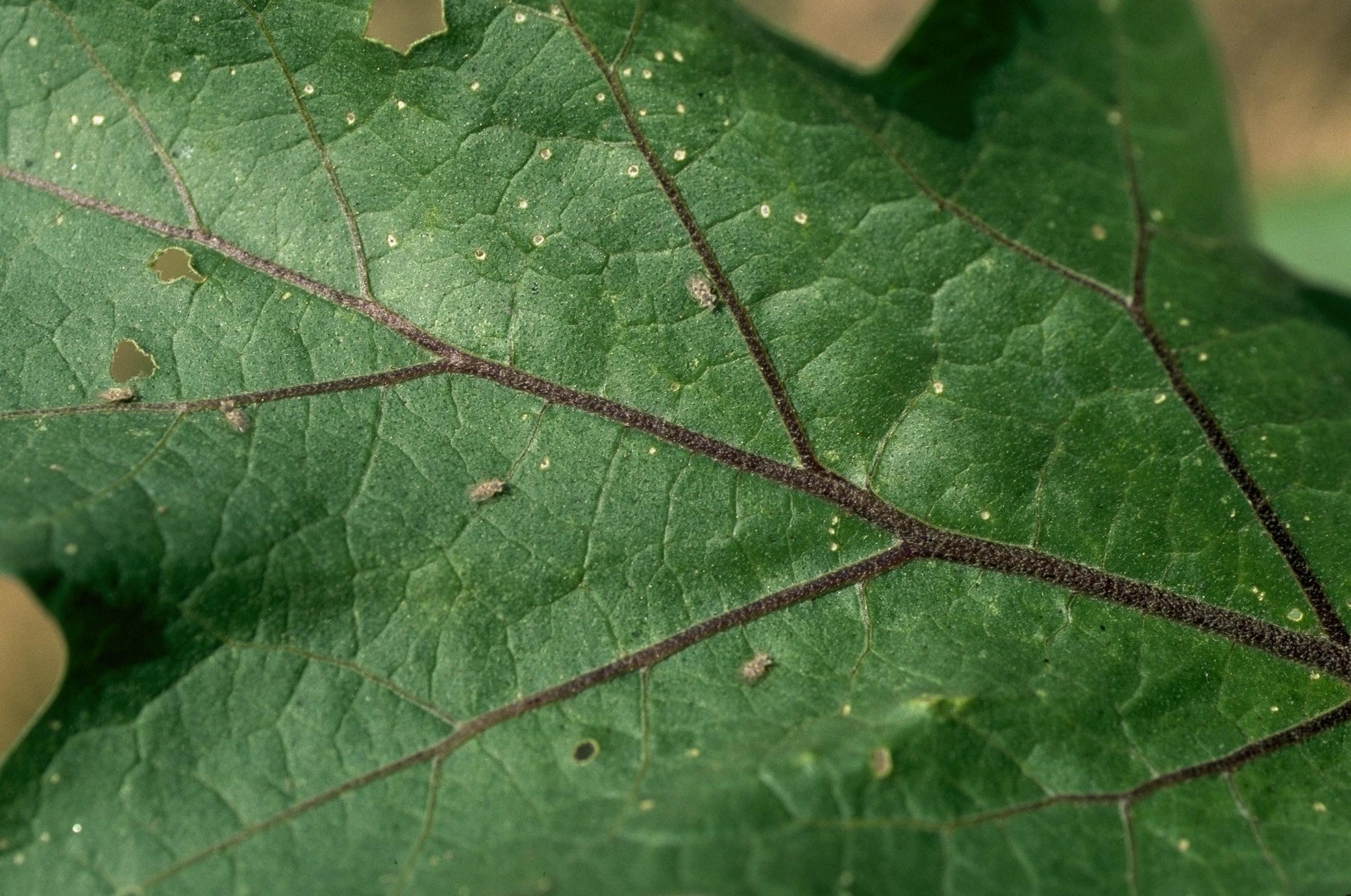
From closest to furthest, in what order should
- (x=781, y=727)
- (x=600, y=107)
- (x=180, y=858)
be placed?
(x=180, y=858) < (x=781, y=727) < (x=600, y=107)

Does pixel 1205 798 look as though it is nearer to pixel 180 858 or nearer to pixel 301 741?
pixel 301 741

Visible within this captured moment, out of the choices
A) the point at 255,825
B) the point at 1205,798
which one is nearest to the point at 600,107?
the point at 255,825

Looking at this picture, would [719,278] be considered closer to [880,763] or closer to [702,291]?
[702,291]

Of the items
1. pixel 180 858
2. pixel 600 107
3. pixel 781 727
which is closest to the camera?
pixel 180 858

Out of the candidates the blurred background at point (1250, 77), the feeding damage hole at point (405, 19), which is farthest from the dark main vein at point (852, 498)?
the feeding damage hole at point (405, 19)

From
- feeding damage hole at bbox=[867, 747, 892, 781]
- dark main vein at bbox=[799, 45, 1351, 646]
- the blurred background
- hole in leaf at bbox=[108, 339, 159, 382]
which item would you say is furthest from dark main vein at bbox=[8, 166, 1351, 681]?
the blurred background

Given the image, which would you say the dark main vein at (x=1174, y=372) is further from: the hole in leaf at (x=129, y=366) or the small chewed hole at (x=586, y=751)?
the hole in leaf at (x=129, y=366)
